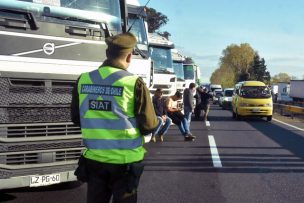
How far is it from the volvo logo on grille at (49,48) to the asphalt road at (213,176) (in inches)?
77.4

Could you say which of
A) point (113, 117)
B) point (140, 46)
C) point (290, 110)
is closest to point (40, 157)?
point (113, 117)

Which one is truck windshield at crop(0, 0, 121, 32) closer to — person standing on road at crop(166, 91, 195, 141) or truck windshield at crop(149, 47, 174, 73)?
person standing on road at crop(166, 91, 195, 141)

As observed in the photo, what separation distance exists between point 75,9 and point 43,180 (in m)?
2.38

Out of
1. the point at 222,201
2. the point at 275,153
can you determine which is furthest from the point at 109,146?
the point at 275,153

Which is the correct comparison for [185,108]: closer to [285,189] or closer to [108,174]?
[285,189]

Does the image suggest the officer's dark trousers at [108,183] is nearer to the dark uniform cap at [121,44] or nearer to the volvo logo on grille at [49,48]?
the dark uniform cap at [121,44]

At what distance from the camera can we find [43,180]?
531cm

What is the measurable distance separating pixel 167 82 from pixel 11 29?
10575mm

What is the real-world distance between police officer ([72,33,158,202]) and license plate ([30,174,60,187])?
183 cm

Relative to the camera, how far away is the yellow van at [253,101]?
22.9 metres

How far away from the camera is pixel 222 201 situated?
6.37m

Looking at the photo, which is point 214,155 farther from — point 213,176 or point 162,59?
point 162,59

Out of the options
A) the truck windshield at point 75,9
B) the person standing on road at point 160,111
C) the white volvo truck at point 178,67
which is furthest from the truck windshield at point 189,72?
the truck windshield at point 75,9

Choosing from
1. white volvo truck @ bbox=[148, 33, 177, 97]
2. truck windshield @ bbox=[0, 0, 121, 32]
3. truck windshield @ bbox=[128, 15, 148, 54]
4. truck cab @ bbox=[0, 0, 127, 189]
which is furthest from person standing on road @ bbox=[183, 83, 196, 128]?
truck cab @ bbox=[0, 0, 127, 189]
